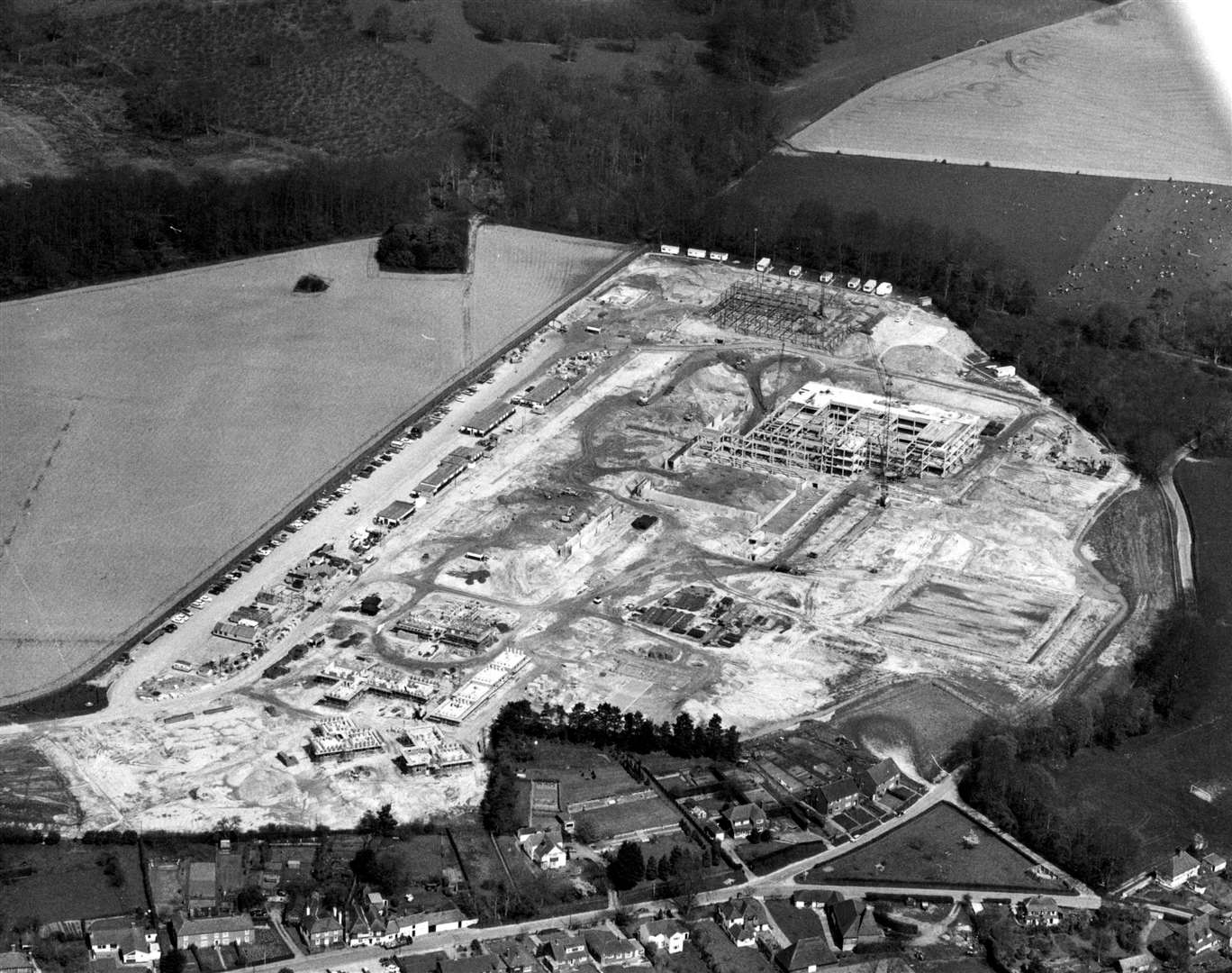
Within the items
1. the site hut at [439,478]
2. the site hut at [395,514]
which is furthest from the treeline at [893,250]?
the site hut at [395,514]

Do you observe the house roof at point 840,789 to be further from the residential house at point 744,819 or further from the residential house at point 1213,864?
the residential house at point 1213,864

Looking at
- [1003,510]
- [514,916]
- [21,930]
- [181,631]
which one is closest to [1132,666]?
[1003,510]

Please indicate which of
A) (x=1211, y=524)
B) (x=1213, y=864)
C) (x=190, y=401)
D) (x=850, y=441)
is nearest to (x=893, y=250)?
(x=850, y=441)

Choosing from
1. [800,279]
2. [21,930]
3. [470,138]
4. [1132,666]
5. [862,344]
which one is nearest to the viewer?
[21,930]

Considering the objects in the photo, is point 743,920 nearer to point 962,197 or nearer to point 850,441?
point 850,441

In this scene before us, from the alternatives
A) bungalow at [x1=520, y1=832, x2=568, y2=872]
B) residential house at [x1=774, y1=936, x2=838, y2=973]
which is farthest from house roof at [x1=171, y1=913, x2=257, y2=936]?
residential house at [x1=774, y1=936, x2=838, y2=973]

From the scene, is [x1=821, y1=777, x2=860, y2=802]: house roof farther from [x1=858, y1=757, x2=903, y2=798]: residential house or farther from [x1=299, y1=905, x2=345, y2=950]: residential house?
[x1=299, y1=905, x2=345, y2=950]: residential house

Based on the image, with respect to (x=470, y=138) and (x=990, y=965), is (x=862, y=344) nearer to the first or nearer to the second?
(x=470, y=138)
